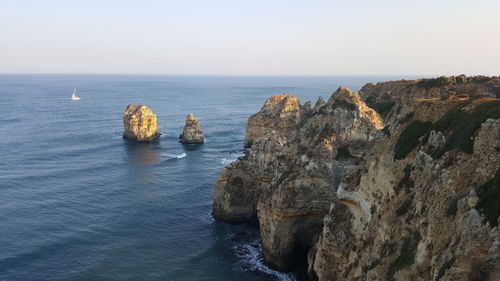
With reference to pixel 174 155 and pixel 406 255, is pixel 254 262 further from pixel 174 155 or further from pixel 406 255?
pixel 174 155

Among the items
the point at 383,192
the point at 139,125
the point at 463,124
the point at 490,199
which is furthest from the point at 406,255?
the point at 139,125

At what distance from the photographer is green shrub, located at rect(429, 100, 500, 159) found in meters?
27.3

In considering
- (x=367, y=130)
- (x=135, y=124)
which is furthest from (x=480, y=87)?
(x=135, y=124)

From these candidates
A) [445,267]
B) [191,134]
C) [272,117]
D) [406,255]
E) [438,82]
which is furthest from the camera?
[191,134]

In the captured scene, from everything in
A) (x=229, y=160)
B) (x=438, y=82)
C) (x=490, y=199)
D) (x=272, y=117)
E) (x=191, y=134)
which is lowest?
(x=229, y=160)

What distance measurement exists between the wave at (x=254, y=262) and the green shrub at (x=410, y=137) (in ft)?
67.8

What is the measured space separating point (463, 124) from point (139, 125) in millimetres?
105811

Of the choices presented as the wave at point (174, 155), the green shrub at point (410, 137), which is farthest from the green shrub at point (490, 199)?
the wave at point (174, 155)

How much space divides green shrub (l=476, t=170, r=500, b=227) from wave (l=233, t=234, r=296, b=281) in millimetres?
28428

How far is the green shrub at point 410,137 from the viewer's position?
110 feet

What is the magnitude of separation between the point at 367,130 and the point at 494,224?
34.3 meters

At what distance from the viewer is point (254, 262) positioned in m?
50.3

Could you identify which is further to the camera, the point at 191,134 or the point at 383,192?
the point at 191,134

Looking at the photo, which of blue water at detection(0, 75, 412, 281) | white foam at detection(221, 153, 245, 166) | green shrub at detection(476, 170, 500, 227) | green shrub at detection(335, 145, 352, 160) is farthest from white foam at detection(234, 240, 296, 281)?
white foam at detection(221, 153, 245, 166)
